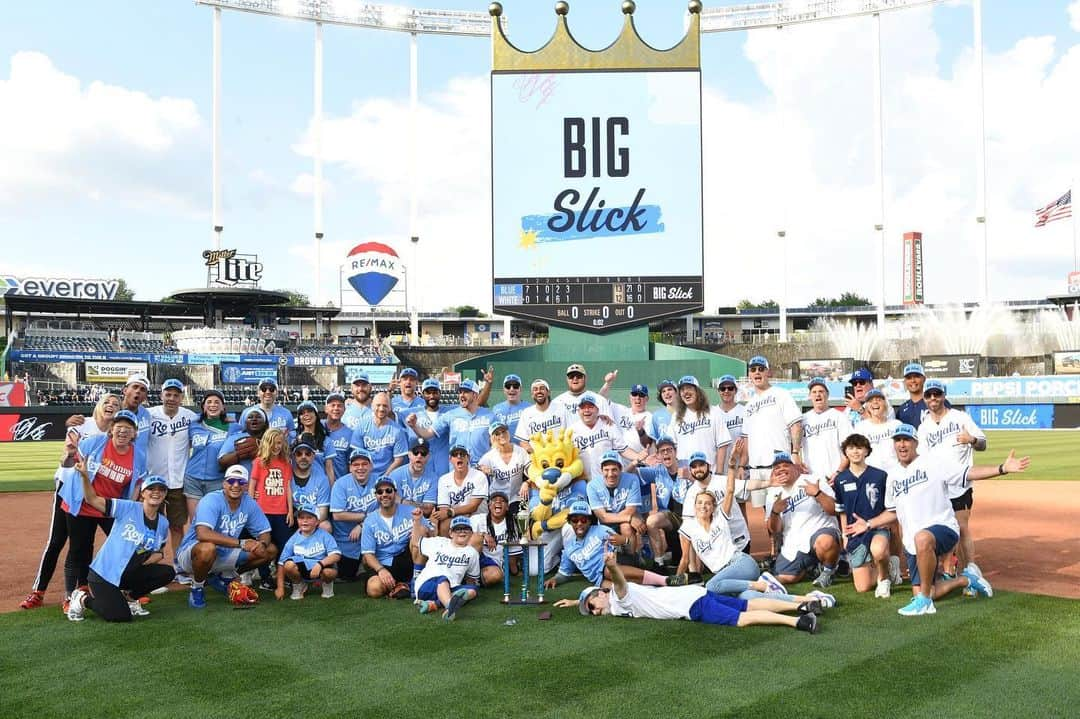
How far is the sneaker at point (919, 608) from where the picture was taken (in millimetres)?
6504

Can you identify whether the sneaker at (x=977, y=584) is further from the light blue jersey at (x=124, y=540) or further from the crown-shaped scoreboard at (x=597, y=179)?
the crown-shaped scoreboard at (x=597, y=179)

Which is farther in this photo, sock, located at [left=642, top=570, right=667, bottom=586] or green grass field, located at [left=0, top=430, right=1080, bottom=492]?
green grass field, located at [left=0, top=430, right=1080, bottom=492]

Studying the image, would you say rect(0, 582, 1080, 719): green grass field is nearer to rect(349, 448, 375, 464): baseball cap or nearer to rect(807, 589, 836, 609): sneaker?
rect(807, 589, 836, 609): sneaker

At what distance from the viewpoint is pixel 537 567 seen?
23.9 ft

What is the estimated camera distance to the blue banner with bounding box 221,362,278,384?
164ft

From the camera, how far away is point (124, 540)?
6930mm

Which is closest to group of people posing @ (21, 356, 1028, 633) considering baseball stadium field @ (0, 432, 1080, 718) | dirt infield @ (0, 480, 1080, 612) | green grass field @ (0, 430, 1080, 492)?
baseball stadium field @ (0, 432, 1080, 718)

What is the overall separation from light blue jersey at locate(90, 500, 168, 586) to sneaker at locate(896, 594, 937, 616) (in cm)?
609

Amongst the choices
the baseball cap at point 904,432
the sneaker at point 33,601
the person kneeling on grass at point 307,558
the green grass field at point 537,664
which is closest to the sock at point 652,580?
the green grass field at point 537,664

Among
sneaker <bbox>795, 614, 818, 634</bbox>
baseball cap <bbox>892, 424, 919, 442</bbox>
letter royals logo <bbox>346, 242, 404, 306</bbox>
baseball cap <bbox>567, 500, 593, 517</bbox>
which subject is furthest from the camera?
letter royals logo <bbox>346, 242, 404, 306</bbox>

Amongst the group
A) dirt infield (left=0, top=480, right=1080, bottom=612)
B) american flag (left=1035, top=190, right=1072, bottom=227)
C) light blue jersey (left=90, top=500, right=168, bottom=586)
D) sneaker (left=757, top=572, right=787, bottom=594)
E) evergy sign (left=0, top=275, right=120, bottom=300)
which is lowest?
dirt infield (left=0, top=480, right=1080, bottom=612)

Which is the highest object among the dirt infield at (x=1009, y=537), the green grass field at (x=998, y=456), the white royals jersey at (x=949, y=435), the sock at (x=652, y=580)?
the white royals jersey at (x=949, y=435)

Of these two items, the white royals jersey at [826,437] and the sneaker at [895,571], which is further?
the white royals jersey at [826,437]

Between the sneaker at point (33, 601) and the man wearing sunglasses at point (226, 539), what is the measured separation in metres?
1.13
